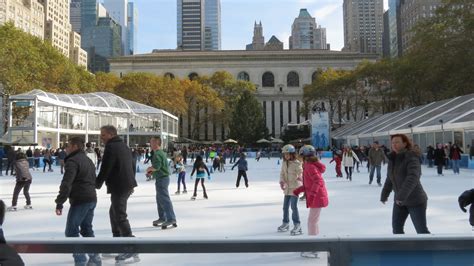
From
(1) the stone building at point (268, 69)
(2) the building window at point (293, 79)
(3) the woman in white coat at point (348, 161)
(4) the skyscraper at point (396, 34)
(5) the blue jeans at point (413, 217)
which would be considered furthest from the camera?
(4) the skyscraper at point (396, 34)

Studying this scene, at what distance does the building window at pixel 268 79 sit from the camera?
3280 inches

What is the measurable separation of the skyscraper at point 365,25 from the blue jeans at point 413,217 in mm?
179992

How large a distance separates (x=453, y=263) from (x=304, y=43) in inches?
7632

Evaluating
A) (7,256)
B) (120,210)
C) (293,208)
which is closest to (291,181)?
(293,208)

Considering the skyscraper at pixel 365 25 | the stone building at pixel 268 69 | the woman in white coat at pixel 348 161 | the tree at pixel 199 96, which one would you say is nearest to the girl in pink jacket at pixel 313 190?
the woman in white coat at pixel 348 161

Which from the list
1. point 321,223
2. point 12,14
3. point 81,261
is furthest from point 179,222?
point 12,14

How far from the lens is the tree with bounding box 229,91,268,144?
5812cm

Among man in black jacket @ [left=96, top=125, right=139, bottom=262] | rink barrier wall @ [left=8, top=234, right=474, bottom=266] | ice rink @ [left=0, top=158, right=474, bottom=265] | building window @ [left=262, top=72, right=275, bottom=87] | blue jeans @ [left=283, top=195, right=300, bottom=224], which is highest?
building window @ [left=262, top=72, right=275, bottom=87]

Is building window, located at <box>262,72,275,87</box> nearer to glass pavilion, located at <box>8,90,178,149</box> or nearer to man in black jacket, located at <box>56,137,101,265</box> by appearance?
glass pavilion, located at <box>8,90,178,149</box>

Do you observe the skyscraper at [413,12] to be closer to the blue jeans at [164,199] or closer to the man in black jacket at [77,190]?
the blue jeans at [164,199]

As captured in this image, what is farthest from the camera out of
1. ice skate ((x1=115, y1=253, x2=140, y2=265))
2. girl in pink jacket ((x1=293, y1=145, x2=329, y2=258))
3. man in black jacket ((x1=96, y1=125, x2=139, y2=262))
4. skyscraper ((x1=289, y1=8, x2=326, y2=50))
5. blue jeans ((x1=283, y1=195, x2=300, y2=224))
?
skyscraper ((x1=289, y1=8, x2=326, y2=50))

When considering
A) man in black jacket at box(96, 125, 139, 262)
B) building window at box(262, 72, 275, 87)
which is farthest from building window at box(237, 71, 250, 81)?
man in black jacket at box(96, 125, 139, 262)

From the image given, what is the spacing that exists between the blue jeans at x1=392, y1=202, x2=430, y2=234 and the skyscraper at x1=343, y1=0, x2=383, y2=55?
17999 cm

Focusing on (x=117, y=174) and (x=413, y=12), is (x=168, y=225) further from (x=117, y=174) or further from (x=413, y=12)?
(x=413, y=12)
